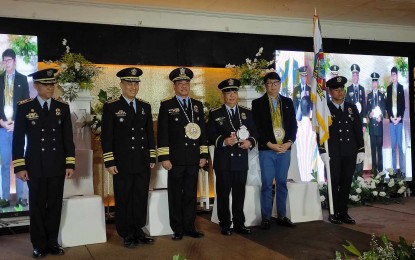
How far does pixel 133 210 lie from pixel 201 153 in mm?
904

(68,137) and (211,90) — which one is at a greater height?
(211,90)

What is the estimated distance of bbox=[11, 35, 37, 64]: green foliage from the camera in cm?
593

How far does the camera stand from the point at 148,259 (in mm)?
4082

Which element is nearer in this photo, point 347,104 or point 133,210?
point 133,210

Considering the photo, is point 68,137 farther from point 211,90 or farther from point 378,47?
point 378,47

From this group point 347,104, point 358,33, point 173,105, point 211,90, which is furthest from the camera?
point 358,33

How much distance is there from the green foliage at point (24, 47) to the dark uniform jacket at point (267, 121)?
296cm

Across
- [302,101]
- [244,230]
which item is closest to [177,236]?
[244,230]

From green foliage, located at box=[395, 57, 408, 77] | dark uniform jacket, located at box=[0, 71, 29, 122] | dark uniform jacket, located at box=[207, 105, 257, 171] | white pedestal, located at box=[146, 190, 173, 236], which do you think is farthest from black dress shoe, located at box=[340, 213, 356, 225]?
dark uniform jacket, located at box=[0, 71, 29, 122]

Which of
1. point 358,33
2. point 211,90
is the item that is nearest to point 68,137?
point 211,90

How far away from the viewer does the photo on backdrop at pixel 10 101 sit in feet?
19.2

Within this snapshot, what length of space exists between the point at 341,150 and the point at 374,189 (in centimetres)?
209

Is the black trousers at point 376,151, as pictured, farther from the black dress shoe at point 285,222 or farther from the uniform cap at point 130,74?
the uniform cap at point 130,74

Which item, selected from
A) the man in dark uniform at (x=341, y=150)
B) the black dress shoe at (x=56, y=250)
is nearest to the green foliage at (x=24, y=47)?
the black dress shoe at (x=56, y=250)
